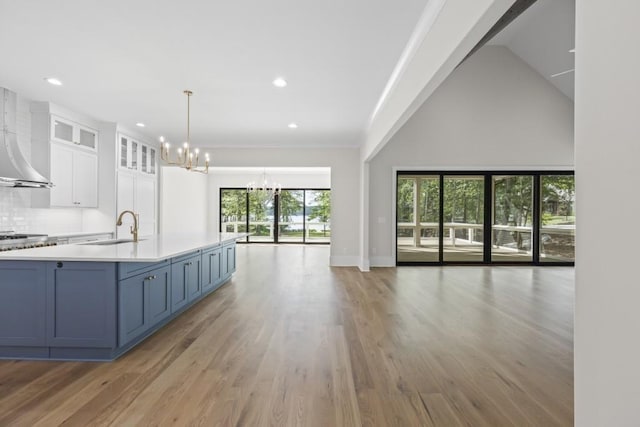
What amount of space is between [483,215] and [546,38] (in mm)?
3728

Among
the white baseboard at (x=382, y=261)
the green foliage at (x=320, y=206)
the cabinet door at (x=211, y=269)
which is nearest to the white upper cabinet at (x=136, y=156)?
the cabinet door at (x=211, y=269)

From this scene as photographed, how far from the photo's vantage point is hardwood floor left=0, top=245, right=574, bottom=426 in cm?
199

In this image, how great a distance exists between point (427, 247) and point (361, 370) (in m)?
5.59

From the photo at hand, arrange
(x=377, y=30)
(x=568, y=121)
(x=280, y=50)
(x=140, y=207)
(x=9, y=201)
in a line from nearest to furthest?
(x=377, y=30) → (x=280, y=50) → (x=9, y=201) → (x=140, y=207) → (x=568, y=121)

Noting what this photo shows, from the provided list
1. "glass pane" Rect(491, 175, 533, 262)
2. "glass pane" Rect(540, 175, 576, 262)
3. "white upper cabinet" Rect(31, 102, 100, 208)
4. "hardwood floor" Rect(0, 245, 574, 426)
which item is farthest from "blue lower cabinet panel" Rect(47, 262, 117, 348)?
"glass pane" Rect(540, 175, 576, 262)

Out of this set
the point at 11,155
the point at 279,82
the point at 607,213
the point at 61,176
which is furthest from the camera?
the point at 61,176

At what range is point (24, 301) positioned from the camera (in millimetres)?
2682

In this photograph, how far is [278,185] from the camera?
11844 millimetres

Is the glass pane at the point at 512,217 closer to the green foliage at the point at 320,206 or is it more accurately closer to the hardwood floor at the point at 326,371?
the hardwood floor at the point at 326,371

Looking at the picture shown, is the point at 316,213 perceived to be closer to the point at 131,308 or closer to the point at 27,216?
the point at 27,216

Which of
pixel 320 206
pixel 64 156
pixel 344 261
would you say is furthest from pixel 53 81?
pixel 320 206

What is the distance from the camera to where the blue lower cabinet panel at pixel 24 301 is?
8.79 feet

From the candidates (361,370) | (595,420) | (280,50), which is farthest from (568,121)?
(595,420)

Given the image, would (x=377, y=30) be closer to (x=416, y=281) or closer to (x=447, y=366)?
(x=447, y=366)
